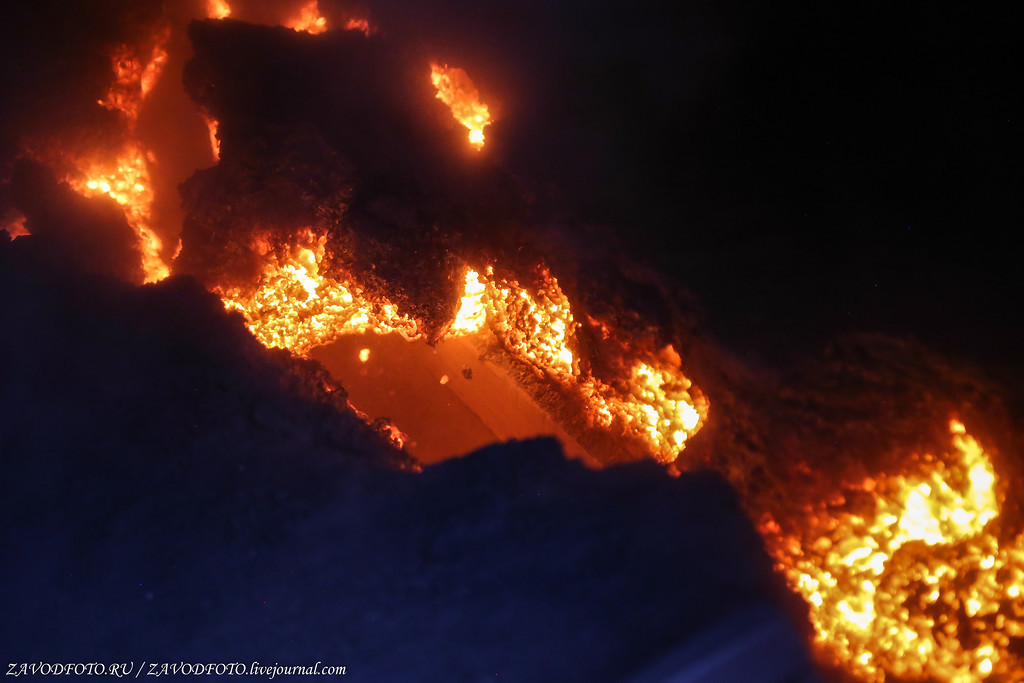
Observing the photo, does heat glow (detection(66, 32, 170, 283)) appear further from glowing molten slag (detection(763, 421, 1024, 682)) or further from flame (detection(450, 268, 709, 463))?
glowing molten slag (detection(763, 421, 1024, 682))

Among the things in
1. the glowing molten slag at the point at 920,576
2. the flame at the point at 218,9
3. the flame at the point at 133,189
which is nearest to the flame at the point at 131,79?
the flame at the point at 133,189

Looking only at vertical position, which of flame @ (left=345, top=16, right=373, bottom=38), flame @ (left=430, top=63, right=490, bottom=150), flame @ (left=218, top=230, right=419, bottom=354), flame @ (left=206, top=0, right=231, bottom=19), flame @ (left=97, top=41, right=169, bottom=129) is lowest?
flame @ (left=218, top=230, right=419, bottom=354)

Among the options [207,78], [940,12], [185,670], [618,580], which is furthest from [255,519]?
[940,12]

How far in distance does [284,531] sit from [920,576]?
9.34ft

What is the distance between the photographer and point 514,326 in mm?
4102

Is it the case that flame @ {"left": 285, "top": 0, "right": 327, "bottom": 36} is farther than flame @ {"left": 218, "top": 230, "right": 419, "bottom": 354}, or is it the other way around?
flame @ {"left": 285, "top": 0, "right": 327, "bottom": 36}

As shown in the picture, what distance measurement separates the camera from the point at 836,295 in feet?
8.04

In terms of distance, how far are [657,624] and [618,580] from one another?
0.24m

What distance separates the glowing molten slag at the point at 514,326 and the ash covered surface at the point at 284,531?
0.60 metres

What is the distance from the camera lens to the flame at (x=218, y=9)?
3.73m

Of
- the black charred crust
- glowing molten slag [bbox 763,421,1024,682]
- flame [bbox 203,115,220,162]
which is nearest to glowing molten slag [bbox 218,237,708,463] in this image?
the black charred crust

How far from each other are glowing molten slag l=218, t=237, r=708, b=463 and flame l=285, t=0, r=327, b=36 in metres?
1.50

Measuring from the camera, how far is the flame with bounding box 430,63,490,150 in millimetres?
3391

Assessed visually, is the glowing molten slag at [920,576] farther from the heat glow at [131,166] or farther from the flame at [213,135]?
the flame at [213,135]
